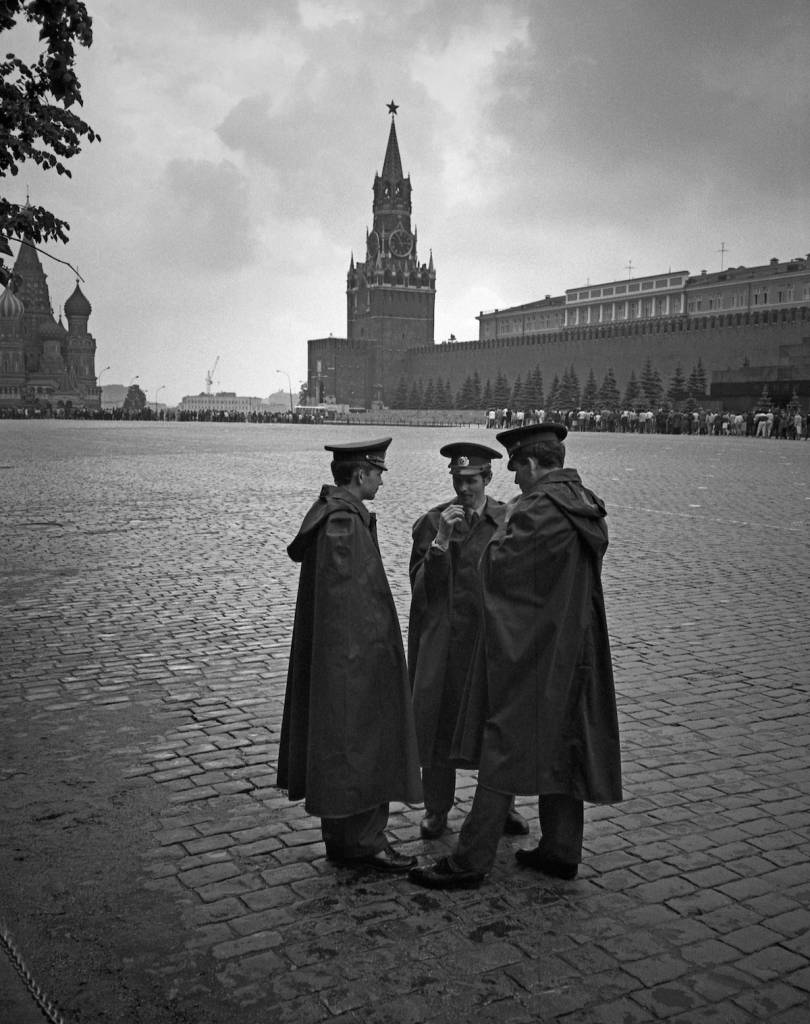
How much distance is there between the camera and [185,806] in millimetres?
3383

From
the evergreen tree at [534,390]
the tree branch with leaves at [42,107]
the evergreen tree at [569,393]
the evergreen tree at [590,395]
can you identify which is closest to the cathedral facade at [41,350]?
the evergreen tree at [534,390]

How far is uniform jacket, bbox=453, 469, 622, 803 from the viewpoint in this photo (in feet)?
9.21

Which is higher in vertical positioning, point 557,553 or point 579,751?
point 557,553

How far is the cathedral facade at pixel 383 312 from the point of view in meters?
100

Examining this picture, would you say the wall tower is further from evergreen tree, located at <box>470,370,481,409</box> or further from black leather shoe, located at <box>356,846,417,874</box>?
black leather shoe, located at <box>356,846,417,874</box>

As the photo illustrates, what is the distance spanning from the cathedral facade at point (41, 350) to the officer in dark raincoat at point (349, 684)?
3535 inches

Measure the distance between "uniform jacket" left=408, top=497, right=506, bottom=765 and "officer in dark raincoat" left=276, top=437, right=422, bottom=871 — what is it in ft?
0.66

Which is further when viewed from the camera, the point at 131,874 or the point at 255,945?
the point at 131,874

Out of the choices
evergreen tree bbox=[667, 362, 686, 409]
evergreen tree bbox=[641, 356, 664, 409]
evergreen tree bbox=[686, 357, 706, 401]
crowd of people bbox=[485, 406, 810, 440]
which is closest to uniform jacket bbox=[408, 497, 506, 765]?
crowd of people bbox=[485, 406, 810, 440]

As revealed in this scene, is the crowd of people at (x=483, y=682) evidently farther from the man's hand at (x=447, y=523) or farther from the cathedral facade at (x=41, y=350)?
the cathedral facade at (x=41, y=350)

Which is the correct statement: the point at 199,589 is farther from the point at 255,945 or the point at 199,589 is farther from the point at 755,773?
the point at 255,945

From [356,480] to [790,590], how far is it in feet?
16.1

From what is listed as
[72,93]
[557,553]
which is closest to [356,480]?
[557,553]

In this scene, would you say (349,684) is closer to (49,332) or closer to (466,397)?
(466,397)
